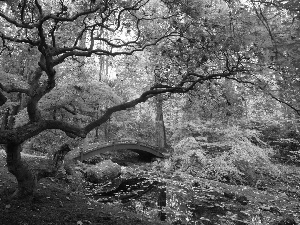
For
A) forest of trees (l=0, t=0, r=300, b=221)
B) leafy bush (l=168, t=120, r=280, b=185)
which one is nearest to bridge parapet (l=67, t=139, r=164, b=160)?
forest of trees (l=0, t=0, r=300, b=221)

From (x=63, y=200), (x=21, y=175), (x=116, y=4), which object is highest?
(x=116, y=4)

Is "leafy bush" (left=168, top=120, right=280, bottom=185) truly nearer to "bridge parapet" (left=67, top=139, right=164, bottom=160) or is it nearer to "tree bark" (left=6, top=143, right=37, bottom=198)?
"bridge parapet" (left=67, top=139, right=164, bottom=160)

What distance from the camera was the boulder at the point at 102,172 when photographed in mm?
11864

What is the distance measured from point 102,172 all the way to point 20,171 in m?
7.47

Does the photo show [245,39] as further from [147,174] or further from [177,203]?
[147,174]

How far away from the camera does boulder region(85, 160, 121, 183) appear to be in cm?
1186

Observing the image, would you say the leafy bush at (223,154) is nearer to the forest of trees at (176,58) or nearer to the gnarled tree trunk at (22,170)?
the forest of trees at (176,58)

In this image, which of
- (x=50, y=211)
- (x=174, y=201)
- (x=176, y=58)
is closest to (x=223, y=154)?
(x=174, y=201)

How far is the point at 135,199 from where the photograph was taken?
9.95 metres

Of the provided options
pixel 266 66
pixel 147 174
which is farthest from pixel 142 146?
pixel 266 66

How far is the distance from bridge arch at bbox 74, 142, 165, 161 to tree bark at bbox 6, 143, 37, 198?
344 inches

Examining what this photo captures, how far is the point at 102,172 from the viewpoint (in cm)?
1234

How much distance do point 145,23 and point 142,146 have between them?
39.9ft

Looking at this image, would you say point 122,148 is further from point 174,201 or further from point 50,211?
point 50,211
